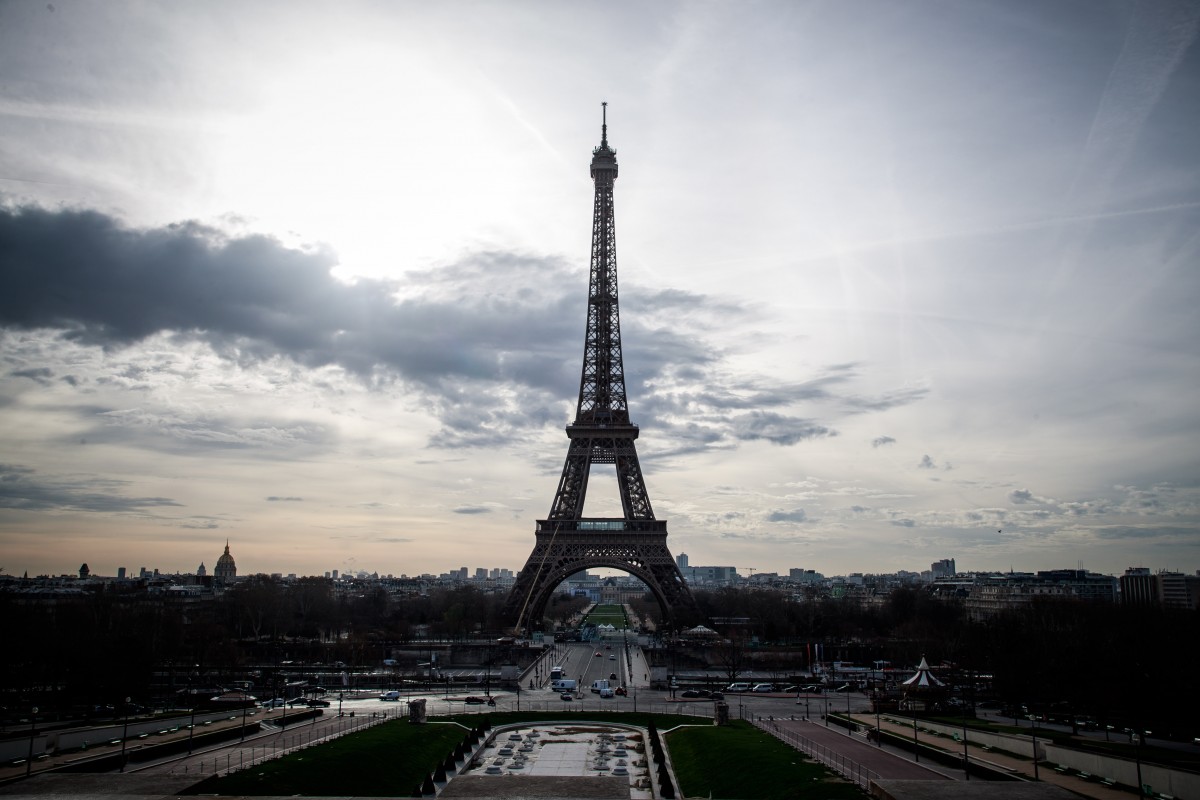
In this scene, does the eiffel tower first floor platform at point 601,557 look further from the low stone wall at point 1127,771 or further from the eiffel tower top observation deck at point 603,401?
the low stone wall at point 1127,771

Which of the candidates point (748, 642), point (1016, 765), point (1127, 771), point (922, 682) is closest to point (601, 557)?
point (748, 642)

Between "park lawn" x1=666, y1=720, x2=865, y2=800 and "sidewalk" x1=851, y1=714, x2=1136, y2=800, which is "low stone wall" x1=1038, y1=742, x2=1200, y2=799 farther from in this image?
"park lawn" x1=666, y1=720, x2=865, y2=800

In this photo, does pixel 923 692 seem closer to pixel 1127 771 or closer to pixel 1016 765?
pixel 1016 765

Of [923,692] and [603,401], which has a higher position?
[603,401]

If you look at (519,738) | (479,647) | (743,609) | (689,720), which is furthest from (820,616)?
(519,738)

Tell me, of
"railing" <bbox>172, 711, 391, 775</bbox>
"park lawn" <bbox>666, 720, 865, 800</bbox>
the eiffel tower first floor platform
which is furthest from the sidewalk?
the eiffel tower first floor platform

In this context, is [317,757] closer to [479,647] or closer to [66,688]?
[66,688]
